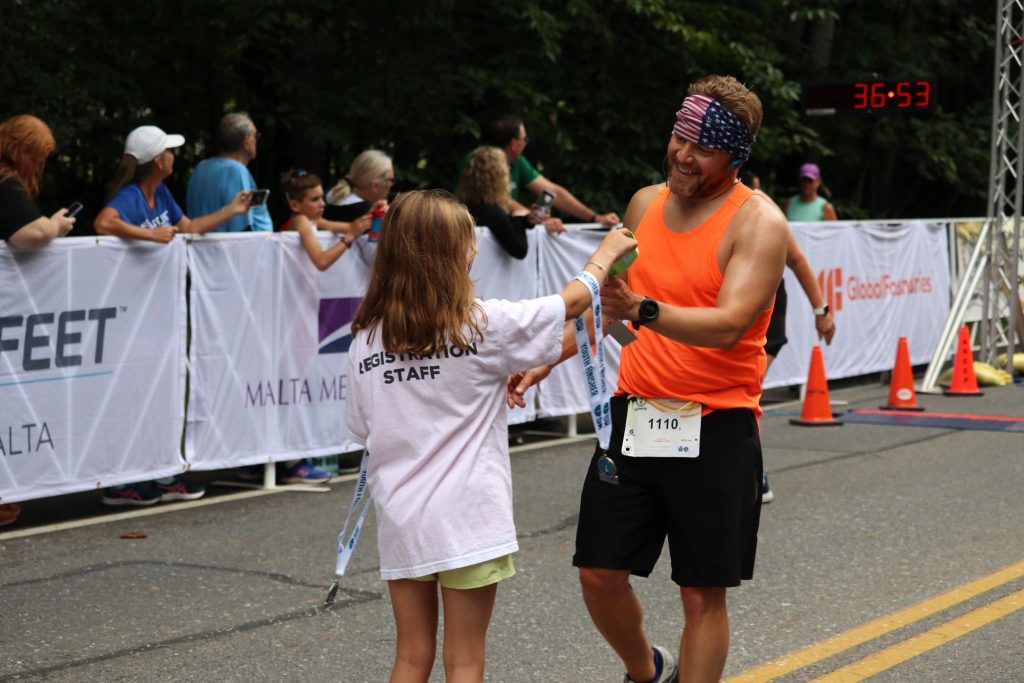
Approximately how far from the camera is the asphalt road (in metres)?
5.32

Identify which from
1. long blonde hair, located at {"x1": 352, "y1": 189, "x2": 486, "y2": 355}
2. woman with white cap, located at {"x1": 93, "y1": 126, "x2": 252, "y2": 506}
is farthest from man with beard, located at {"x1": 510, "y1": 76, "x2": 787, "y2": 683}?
woman with white cap, located at {"x1": 93, "y1": 126, "x2": 252, "y2": 506}

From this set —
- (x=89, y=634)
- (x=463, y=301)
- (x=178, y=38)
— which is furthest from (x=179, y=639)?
(x=178, y=38)

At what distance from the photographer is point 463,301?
3623 mm

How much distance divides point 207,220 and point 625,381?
4935mm

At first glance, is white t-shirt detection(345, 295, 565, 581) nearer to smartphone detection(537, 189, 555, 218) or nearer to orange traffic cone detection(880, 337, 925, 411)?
smartphone detection(537, 189, 555, 218)

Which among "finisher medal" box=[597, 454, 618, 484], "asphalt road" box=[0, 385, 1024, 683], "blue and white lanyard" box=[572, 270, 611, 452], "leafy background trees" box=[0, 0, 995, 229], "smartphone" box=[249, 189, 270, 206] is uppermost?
"leafy background trees" box=[0, 0, 995, 229]

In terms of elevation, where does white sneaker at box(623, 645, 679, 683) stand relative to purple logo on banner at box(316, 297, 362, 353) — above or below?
below

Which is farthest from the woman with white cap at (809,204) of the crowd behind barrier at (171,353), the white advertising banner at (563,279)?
the crowd behind barrier at (171,353)

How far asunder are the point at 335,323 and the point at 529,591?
10.9 feet

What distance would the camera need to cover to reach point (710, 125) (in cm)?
407

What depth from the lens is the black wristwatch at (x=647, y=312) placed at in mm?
3799

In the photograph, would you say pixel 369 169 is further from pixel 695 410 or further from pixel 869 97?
pixel 869 97

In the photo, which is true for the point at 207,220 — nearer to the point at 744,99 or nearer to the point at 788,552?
the point at 788,552

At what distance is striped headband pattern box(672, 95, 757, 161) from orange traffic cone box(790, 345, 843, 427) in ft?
24.7
